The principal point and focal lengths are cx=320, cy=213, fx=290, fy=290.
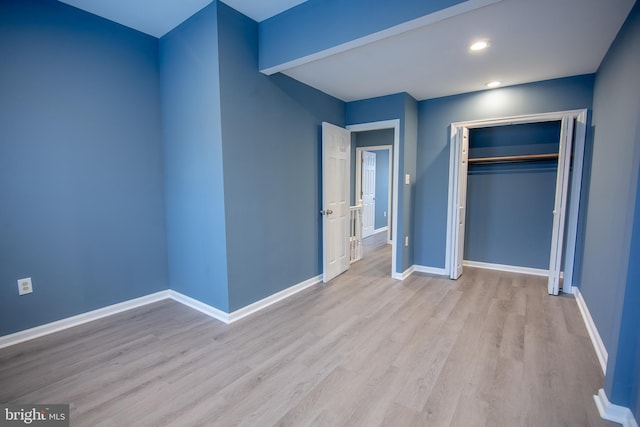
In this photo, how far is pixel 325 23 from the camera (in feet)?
7.51

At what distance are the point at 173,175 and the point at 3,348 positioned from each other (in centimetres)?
190

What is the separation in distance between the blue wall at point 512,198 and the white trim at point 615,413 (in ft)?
9.13

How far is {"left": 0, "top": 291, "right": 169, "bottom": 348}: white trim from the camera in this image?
2326mm

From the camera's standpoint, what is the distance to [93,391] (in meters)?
1.81

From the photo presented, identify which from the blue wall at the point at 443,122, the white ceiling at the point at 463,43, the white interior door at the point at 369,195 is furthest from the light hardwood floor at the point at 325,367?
the white interior door at the point at 369,195

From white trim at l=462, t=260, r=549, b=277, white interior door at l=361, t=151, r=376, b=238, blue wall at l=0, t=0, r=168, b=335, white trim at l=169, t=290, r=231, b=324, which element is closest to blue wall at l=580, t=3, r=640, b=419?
white trim at l=462, t=260, r=549, b=277

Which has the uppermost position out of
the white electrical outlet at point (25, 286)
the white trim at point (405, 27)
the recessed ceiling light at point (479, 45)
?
the recessed ceiling light at point (479, 45)

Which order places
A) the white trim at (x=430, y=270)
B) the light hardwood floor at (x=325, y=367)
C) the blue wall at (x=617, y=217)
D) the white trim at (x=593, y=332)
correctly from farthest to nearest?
the white trim at (x=430, y=270)
the white trim at (x=593, y=332)
the light hardwood floor at (x=325, y=367)
the blue wall at (x=617, y=217)

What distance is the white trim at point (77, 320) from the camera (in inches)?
91.6

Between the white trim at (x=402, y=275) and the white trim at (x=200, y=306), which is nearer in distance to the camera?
the white trim at (x=200, y=306)

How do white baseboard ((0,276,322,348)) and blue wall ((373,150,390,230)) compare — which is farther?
blue wall ((373,150,390,230))

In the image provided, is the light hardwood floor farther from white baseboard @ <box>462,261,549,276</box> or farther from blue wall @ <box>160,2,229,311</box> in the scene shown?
white baseboard @ <box>462,261,549,276</box>

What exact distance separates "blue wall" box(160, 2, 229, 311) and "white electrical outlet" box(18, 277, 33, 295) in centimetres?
113

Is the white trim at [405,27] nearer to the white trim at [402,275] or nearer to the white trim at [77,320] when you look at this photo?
the white trim at [77,320]
